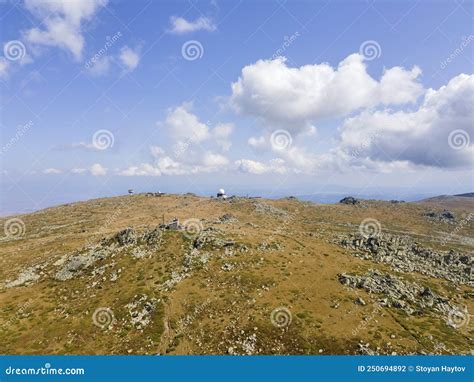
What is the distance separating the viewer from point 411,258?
87.4m

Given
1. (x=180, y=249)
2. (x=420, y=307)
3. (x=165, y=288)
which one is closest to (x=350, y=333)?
(x=420, y=307)

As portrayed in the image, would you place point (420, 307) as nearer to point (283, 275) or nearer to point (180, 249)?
point (283, 275)

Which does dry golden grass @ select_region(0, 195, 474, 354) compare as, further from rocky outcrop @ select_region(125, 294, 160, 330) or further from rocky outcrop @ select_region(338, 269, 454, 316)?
rocky outcrop @ select_region(338, 269, 454, 316)

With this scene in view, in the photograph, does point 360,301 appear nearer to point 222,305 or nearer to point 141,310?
point 222,305

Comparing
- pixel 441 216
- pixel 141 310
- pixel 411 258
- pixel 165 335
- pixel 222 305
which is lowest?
pixel 165 335

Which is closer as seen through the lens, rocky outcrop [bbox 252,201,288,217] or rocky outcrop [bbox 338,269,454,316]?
rocky outcrop [bbox 338,269,454,316]

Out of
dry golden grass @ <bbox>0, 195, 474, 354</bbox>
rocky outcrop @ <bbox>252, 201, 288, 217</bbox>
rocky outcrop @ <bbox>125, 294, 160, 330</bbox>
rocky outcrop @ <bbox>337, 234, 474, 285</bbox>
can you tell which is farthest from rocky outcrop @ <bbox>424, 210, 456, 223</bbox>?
rocky outcrop @ <bbox>125, 294, 160, 330</bbox>

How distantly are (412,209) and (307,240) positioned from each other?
129m

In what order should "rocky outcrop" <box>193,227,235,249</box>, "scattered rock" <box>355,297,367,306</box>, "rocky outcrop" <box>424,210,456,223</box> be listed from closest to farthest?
1. "scattered rock" <box>355,297,367,306</box>
2. "rocky outcrop" <box>193,227,235,249</box>
3. "rocky outcrop" <box>424,210,456,223</box>

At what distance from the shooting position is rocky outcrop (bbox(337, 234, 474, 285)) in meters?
79.8

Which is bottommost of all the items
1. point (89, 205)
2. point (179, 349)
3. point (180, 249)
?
point (179, 349)

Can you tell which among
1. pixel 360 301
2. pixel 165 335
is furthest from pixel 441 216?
pixel 165 335

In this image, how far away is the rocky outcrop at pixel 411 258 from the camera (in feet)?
262

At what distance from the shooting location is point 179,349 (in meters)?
49.1
